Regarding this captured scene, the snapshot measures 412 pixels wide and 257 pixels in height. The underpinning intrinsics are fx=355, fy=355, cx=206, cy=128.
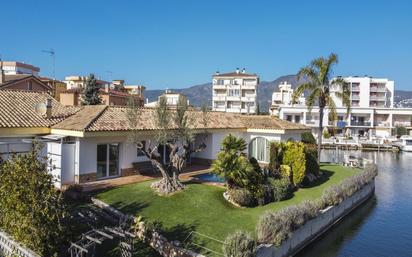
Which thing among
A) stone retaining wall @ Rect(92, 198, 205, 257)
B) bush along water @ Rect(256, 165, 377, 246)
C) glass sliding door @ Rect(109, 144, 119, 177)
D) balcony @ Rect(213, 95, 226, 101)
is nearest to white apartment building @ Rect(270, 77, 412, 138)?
balcony @ Rect(213, 95, 226, 101)

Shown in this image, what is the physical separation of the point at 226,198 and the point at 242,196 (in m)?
1.24

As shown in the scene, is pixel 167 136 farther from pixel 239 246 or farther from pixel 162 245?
pixel 239 246

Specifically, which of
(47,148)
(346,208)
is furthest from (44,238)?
(346,208)

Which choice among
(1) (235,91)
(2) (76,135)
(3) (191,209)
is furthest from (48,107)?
(1) (235,91)

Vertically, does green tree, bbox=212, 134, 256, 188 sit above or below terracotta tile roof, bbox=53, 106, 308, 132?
below

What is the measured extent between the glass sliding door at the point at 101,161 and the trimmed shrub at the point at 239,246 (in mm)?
12800

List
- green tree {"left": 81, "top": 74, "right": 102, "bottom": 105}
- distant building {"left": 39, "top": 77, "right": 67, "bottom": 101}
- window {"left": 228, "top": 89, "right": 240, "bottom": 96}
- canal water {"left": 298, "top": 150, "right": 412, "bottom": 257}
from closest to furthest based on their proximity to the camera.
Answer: canal water {"left": 298, "top": 150, "right": 412, "bottom": 257} → distant building {"left": 39, "top": 77, "right": 67, "bottom": 101} → green tree {"left": 81, "top": 74, "right": 102, "bottom": 105} → window {"left": 228, "top": 89, "right": 240, "bottom": 96}

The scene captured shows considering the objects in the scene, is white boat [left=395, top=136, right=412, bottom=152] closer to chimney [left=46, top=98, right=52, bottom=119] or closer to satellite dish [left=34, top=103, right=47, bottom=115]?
chimney [left=46, top=98, right=52, bottom=119]

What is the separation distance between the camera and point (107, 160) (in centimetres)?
2430

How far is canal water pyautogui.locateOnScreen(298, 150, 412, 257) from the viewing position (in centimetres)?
1959

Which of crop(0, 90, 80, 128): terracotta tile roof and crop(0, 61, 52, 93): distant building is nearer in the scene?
crop(0, 90, 80, 128): terracotta tile roof

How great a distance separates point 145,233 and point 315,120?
283ft

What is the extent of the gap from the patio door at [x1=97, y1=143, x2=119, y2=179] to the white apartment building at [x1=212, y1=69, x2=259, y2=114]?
274 ft

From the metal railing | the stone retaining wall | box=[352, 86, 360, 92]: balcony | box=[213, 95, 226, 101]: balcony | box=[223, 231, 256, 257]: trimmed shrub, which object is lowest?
the stone retaining wall
